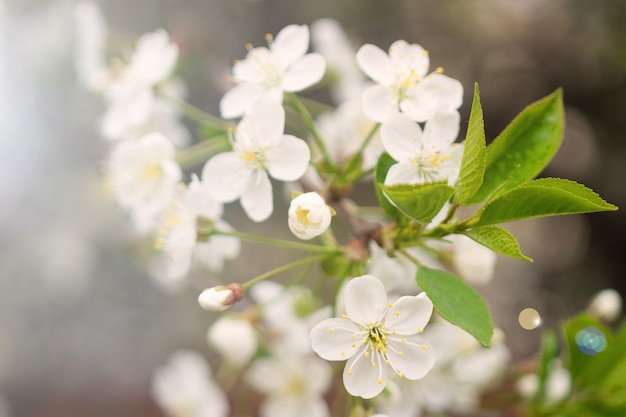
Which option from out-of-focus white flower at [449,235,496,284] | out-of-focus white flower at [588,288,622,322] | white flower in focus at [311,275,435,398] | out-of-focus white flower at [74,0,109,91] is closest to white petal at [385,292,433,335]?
white flower in focus at [311,275,435,398]

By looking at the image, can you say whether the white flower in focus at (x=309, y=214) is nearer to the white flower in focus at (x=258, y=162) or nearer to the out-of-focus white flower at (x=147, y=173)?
the white flower in focus at (x=258, y=162)

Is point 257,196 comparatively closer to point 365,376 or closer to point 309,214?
point 309,214

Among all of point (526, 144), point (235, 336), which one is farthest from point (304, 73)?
point (235, 336)

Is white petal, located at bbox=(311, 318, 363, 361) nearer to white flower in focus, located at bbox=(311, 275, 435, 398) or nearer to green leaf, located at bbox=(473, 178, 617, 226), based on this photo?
white flower in focus, located at bbox=(311, 275, 435, 398)

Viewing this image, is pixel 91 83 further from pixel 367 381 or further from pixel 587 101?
pixel 587 101

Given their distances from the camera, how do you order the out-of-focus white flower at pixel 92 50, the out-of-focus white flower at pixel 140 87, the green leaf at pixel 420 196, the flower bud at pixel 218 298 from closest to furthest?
the green leaf at pixel 420 196
the flower bud at pixel 218 298
the out-of-focus white flower at pixel 140 87
the out-of-focus white flower at pixel 92 50

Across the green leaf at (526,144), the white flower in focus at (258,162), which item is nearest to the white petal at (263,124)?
the white flower in focus at (258,162)

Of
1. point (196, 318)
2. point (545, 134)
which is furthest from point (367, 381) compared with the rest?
point (196, 318)
